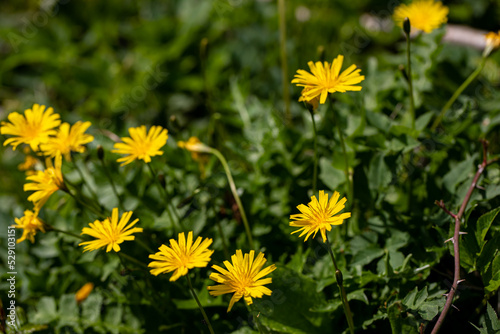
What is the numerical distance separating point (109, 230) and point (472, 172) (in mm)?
1324

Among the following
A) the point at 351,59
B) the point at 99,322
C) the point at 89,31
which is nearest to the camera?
the point at 99,322

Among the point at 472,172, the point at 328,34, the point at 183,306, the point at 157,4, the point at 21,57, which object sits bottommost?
the point at 183,306

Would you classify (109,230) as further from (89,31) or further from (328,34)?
(89,31)

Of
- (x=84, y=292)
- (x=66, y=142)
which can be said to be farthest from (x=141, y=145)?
(x=84, y=292)

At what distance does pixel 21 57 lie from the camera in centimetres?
340

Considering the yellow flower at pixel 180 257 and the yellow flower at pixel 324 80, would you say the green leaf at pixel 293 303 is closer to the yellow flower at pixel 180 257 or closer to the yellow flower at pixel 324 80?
the yellow flower at pixel 180 257

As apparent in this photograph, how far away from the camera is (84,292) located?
203 centimetres

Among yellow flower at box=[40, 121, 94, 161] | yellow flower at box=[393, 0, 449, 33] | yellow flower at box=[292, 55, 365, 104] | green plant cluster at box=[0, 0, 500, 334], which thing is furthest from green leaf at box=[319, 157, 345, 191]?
yellow flower at box=[40, 121, 94, 161]

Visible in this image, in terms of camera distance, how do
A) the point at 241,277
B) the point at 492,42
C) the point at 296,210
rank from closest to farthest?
the point at 241,277, the point at 492,42, the point at 296,210

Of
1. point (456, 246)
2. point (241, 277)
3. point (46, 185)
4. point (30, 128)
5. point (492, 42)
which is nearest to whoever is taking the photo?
point (241, 277)

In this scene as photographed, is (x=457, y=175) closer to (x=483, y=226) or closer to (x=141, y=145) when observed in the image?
(x=483, y=226)

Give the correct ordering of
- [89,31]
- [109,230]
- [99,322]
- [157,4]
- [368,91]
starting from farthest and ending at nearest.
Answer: [89,31]
[157,4]
[368,91]
[99,322]
[109,230]

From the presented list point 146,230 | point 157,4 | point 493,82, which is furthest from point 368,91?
point 157,4

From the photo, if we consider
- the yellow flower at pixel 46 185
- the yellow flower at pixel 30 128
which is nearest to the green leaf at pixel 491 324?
the yellow flower at pixel 46 185
